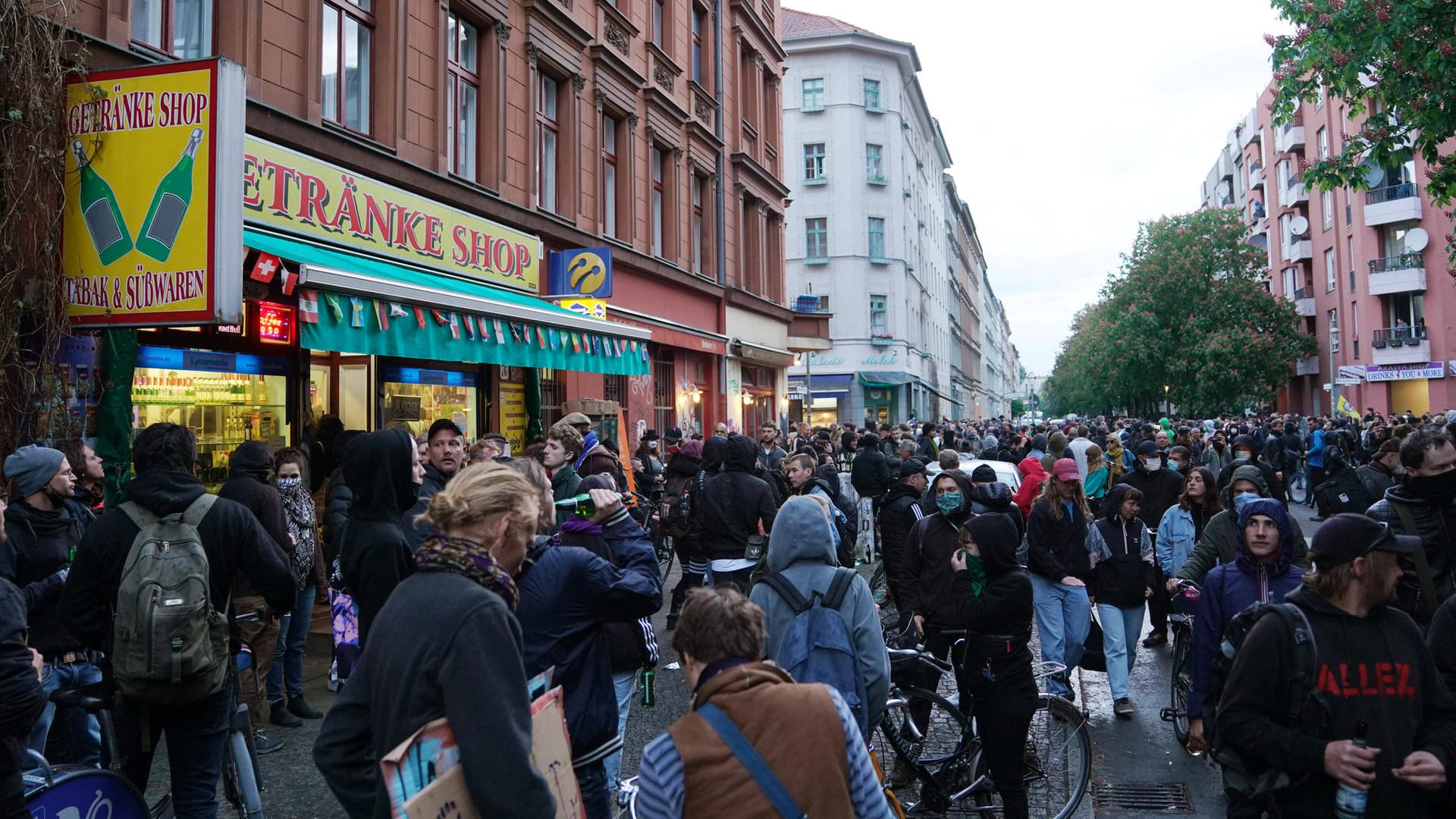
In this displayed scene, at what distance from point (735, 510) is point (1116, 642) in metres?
3.07

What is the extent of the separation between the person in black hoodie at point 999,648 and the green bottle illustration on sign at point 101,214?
627cm

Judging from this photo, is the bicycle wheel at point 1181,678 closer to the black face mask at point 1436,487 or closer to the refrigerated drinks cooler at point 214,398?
the black face mask at point 1436,487

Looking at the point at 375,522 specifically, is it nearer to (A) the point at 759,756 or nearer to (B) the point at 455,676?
(B) the point at 455,676

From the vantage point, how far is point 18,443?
6719 mm

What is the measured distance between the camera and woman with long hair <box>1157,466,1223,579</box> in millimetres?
7520

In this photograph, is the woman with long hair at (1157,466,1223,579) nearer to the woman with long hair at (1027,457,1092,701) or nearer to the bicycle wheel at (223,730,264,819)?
the woman with long hair at (1027,457,1092,701)

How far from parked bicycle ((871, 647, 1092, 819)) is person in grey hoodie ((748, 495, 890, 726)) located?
38.1 inches

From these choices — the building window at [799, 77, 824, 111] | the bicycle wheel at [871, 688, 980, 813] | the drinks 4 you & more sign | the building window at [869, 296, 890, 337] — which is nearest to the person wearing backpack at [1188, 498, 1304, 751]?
the bicycle wheel at [871, 688, 980, 813]

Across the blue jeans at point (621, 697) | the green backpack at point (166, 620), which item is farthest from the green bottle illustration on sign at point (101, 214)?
the blue jeans at point (621, 697)

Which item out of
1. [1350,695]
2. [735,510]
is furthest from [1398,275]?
[1350,695]

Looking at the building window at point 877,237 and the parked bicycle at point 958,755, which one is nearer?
the parked bicycle at point 958,755

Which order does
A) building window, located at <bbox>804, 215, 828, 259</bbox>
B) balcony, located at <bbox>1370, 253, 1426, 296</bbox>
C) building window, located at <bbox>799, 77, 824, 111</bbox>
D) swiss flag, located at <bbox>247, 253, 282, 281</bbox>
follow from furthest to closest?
1. building window, located at <bbox>804, 215, 828, 259</bbox>
2. building window, located at <bbox>799, 77, 824, 111</bbox>
3. balcony, located at <bbox>1370, 253, 1426, 296</bbox>
4. swiss flag, located at <bbox>247, 253, 282, 281</bbox>

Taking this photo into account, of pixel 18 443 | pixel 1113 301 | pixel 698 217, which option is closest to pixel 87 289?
pixel 18 443

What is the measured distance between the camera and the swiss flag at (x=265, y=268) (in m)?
7.45
